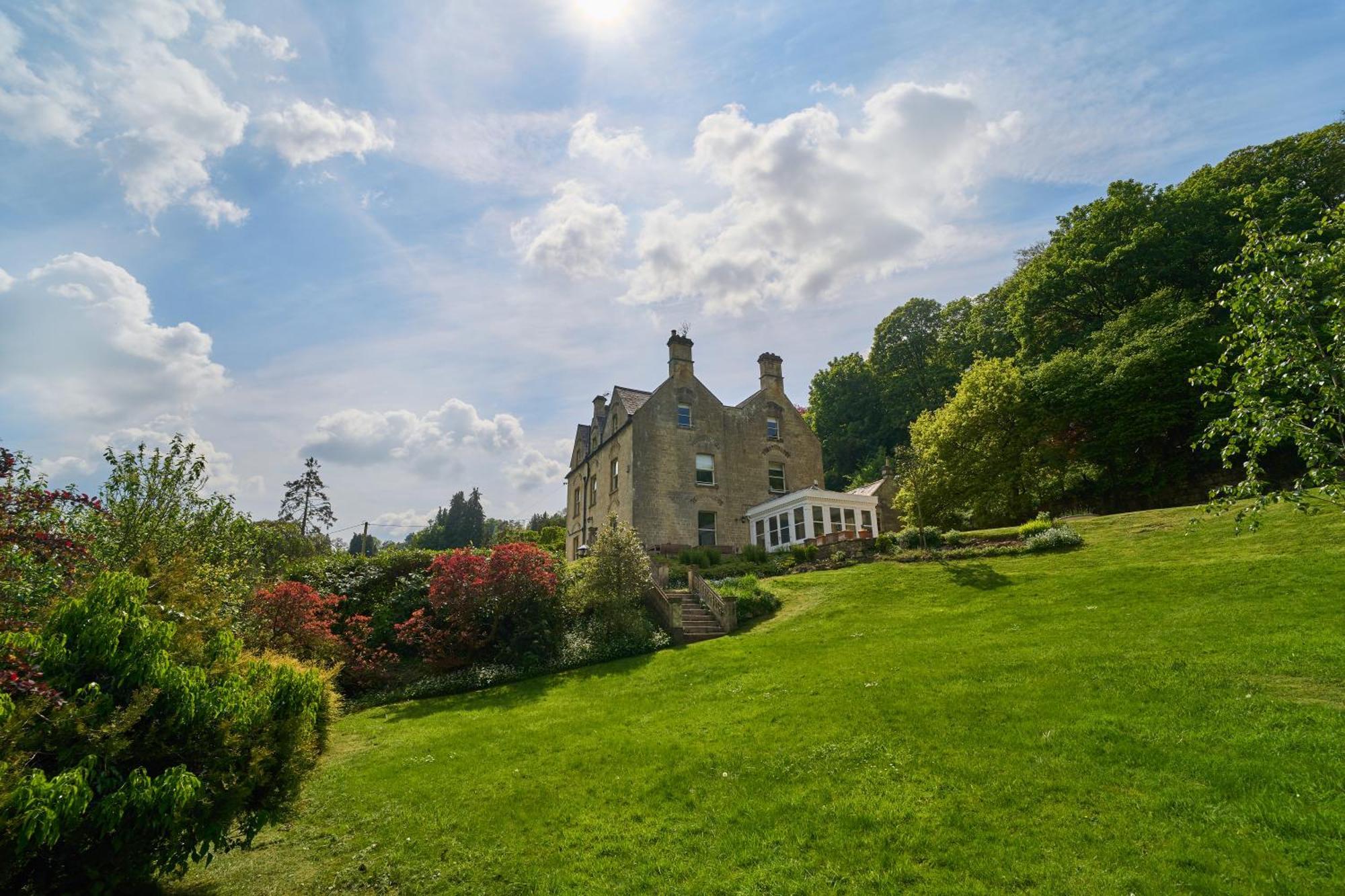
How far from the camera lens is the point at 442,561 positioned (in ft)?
69.2

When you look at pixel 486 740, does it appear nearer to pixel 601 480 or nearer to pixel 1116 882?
pixel 1116 882

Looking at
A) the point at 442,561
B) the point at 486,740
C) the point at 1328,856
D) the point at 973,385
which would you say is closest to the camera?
the point at 1328,856

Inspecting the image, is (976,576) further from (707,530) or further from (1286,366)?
(707,530)

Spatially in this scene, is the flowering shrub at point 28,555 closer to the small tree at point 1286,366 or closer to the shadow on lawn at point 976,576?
the small tree at point 1286,366

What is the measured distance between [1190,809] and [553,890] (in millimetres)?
6495

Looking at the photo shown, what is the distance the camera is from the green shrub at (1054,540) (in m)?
21.5

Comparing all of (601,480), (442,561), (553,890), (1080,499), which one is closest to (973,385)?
(1080,499)

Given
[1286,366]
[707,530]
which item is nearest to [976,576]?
[1286,366]

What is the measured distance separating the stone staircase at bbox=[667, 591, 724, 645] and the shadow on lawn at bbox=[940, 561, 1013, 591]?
25.4 ft

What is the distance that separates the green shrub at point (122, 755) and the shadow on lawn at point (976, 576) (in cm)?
1796

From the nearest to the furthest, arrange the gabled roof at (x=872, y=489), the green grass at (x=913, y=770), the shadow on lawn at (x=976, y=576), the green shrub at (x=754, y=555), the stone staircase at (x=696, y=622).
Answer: the green grass at (x=913, y=770) → the shadow on lawn at (x=976, y=576) → the stone staircase at (x=696, y=622) → the green shrub at (x=754, y=555) → the gabled roof at (x=872, y=489)

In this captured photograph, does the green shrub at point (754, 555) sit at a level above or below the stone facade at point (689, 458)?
below

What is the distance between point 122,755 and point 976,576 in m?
20.5

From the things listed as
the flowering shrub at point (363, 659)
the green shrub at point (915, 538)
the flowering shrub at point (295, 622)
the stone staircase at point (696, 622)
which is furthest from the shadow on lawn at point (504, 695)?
the green shrub at point (915, 538)
